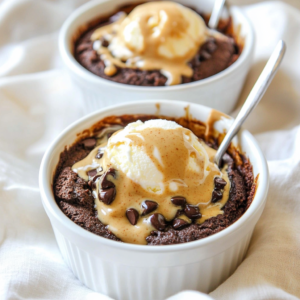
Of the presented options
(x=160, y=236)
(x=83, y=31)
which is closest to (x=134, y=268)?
(x=160, y=236)

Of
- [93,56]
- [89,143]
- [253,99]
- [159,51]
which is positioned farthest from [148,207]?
[93,56]

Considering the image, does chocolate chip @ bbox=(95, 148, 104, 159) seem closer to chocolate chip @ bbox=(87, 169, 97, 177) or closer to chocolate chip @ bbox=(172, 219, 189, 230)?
chocolate chip @ bbox=(87, 169, 97, 177)

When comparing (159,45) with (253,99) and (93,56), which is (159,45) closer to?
(93,56)

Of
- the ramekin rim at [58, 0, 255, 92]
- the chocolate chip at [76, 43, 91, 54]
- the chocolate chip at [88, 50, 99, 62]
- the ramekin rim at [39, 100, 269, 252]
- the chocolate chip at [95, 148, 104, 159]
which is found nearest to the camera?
the ramekin rim at [39, 100, 269, 252]

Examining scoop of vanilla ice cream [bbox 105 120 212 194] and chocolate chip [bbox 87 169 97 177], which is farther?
chocolate chip [bbox 87 169 97 177]

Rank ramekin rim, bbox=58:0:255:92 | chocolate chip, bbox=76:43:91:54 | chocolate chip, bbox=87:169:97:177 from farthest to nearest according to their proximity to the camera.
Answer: chocolate chip, bbox=76:43:91:54
ramekin rim, bbox=58:0:255:92
chocolate chip, bbox=87:169:97:177

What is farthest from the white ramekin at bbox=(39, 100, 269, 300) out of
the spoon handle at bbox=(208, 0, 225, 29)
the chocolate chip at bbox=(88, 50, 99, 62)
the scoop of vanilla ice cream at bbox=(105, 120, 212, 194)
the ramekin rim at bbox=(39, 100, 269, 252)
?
the spoon handle at bbox=(208, 0, 225, 29)
